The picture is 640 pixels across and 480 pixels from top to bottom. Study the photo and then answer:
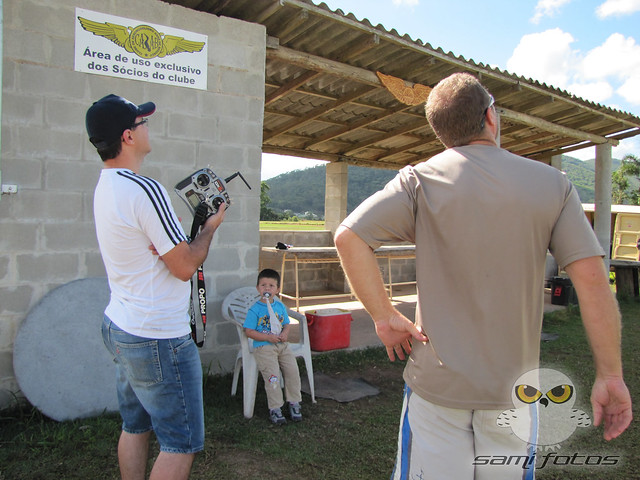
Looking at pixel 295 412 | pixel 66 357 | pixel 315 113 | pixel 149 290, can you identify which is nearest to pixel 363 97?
pixel 315 113

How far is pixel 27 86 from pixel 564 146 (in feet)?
32.3

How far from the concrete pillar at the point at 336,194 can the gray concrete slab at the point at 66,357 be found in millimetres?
7674

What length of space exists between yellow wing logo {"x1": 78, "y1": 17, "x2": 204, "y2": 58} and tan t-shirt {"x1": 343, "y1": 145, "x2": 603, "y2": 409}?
3.18 meters

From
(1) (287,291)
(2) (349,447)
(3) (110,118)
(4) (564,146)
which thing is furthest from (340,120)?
(3) (110,118)

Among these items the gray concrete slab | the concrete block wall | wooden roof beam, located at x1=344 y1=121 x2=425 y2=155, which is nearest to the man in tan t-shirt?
the gray concrete slab

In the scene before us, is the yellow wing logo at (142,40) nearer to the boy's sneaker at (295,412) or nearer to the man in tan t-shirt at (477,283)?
the boy's sneaker at (295,412)

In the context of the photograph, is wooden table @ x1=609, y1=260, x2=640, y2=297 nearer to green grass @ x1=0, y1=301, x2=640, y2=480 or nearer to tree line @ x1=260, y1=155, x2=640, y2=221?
green grass @ x1=0, y1=301, x2=640, y2=480

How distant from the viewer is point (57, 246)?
369cm

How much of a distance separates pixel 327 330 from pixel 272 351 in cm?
156

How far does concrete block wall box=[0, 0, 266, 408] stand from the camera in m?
3.54

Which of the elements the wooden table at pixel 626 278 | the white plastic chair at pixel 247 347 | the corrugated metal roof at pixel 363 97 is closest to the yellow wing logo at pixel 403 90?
the corrugated metal roof at pixel 363 97

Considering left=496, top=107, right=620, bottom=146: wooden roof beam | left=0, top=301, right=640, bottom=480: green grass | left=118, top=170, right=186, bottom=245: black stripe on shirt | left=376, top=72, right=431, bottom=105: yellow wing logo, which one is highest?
left=496, top=107, right=620, bottom=146: wooden roof beam

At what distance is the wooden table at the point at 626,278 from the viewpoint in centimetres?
991

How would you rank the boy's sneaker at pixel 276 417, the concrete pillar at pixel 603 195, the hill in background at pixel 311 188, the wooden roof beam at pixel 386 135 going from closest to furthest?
the boy's sneaker at pixel 276 417
the wooden roof beam at pixel 386 135
the concrete pillar at pixel 603 195
the hill in background at pixel 311 188
